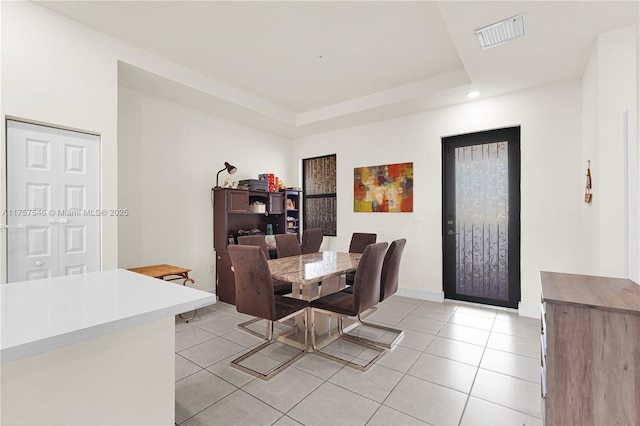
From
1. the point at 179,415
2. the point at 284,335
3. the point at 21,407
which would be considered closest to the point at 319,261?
the point at 284,335

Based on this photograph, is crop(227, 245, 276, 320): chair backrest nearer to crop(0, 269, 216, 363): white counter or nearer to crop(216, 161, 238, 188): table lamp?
crop(0, 269, 216, 363): white counter

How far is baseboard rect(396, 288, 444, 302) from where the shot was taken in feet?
14.1

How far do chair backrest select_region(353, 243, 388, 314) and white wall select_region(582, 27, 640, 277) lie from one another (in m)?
1.87

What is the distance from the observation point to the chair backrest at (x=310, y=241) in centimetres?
450

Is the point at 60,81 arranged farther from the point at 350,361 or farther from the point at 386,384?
the point at 386,384

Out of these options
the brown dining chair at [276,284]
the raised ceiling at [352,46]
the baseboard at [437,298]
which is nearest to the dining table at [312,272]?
the brown dining chair at [276,284]

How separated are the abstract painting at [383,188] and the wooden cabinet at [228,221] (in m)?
1.49

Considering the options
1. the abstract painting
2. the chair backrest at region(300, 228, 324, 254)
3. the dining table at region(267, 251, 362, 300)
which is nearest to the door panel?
the abstract painting

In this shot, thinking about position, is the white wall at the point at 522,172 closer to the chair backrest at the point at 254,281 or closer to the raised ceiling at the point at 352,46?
the raised ceiling at the point at 352,46

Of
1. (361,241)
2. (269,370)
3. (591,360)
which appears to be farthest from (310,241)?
(591,360)

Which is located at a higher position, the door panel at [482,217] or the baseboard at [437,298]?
the door panel at [482,217]

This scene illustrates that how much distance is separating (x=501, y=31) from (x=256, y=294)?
3040mm

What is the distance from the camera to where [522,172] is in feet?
12.1

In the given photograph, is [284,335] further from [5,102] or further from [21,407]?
[5,102]
